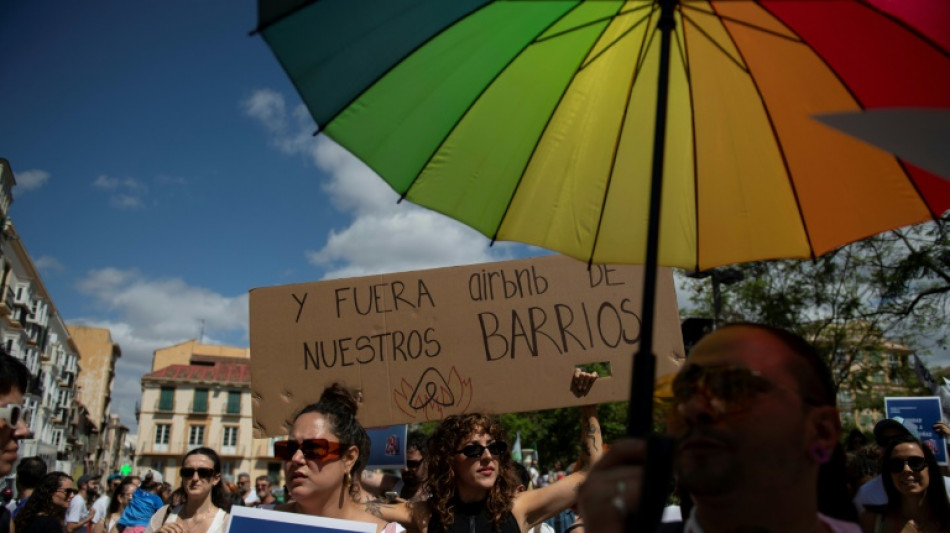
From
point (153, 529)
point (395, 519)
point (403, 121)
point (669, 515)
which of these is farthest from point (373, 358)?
point (403, 121)

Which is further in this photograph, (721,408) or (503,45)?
(503,45)

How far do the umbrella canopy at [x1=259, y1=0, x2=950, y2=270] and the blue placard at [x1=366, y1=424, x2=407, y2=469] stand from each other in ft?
19.2

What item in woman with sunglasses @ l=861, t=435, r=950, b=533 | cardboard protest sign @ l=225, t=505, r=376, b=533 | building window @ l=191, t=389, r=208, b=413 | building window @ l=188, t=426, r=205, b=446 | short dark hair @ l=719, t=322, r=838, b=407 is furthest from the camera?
building window @ l=188, t=426, r=205, b=446

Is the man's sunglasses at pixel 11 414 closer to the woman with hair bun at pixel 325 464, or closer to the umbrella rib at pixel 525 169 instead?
the woman with hair bun at pixel 325 464

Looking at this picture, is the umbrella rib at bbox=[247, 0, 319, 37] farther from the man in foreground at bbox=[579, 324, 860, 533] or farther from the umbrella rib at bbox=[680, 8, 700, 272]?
the man in foreground at bbox=[579, 324, 860, 533]

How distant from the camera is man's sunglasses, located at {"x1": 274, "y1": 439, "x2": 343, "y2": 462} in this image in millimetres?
3555

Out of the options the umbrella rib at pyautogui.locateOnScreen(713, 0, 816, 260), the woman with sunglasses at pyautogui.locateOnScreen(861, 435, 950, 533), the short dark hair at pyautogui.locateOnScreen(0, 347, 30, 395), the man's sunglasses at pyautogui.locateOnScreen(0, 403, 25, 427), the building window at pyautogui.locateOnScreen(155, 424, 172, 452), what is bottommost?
the woman with sunglasses at pyautogui.locateOnScreen(861, 435, 950, 533)

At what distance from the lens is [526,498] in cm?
412

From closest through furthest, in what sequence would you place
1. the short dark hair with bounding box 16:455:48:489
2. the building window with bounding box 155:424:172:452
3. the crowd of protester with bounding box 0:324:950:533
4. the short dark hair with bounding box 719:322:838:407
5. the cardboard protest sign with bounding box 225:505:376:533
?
the crowd of protester with bounding box 0:324:950:533, the short dark hair with bounding box 719:322:838:407, the cardboard protest sign with bounding box 225:505:376:533, the short dark hair with bounding box 16:455:48:489, the building window with bounding box 155:424:172:452

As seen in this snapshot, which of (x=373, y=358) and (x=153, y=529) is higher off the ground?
(x=373, y=358)

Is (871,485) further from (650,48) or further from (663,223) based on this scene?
(650,48)

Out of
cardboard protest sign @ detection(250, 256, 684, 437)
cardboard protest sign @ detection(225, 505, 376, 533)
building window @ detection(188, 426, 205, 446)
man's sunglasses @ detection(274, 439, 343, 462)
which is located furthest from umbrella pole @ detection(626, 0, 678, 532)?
building window @ detection(188, 426, 205, 446)

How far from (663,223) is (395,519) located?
2.31 m

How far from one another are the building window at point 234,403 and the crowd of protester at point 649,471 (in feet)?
230
